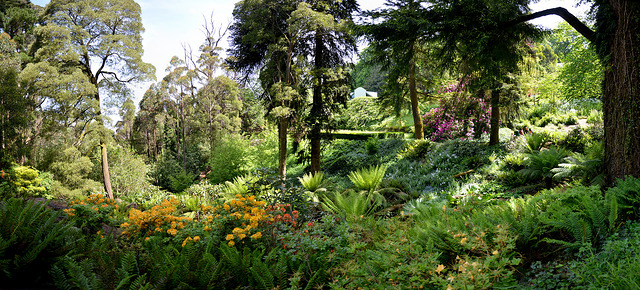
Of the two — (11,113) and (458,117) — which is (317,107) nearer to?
(458,117)

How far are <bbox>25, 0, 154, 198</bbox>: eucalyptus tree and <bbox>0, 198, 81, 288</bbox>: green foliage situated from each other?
1184cm

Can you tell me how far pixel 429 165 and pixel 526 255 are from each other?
6.64 meters

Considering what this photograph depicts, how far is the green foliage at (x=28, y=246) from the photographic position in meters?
2.38

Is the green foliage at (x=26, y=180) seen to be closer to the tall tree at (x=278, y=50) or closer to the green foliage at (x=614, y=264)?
the tall tree at (x=278, y=50)

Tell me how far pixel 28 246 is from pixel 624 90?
690cm

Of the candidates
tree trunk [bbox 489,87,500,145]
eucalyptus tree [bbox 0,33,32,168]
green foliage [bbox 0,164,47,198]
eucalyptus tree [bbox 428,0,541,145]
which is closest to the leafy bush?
A: tree trunk [bbox 489,87,500,145]

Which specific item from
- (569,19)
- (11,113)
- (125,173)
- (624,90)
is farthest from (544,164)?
(125,173)

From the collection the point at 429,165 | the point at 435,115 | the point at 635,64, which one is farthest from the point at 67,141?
the point at 635,64

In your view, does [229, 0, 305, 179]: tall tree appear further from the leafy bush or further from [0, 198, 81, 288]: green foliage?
[0, 198, 81, 288]: green foliage

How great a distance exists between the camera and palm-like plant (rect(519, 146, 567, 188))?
20.6 feet

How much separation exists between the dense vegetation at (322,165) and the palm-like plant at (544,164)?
0.06 metres

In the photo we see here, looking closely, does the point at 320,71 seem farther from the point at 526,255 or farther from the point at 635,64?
the point at 526,255

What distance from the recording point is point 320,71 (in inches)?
389

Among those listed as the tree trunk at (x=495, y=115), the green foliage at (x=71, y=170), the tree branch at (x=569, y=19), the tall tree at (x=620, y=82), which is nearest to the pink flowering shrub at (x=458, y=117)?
the tree trunk at (x=495, y=115)
